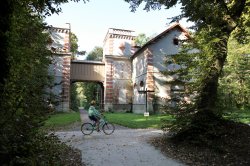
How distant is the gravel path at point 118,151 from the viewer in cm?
863

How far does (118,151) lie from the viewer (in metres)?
10.3

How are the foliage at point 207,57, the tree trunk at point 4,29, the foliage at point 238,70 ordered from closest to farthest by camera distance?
the tree trunk at point 4,29 → the foliage at point 207,57 → the foliage at point 238,70

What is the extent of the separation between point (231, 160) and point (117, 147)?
4.26 meters

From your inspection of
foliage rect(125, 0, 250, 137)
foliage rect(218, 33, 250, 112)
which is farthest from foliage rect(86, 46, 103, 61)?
foliage rect(125, 0, 250, 137)

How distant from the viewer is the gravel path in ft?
28.3

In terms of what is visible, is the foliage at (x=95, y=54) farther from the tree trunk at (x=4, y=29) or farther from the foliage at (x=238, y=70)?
the tree trunk at (x=4, y=29)

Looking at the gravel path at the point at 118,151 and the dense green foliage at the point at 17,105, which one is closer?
the dense green foliage at the point at 17,105

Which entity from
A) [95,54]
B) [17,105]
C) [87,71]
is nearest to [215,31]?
[17,105]

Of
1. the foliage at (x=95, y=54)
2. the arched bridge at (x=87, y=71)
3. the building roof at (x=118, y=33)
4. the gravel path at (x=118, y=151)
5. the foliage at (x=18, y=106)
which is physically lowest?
the gravel path at (x=118, y=151)

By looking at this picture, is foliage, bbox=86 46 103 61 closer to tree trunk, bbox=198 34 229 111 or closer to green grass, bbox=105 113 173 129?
green grass, bbox=105 113 173 129

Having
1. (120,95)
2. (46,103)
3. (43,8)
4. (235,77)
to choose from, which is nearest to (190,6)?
(43,8)

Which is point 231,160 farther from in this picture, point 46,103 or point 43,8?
point 43,8

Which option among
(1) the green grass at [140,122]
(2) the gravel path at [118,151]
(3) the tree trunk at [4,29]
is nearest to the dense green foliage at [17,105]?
(3) the tree trunk at [4,29]

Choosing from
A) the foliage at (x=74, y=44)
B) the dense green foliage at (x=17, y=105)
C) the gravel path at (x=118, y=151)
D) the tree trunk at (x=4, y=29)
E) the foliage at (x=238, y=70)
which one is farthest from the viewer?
the foliage at (x=74, y=44)
